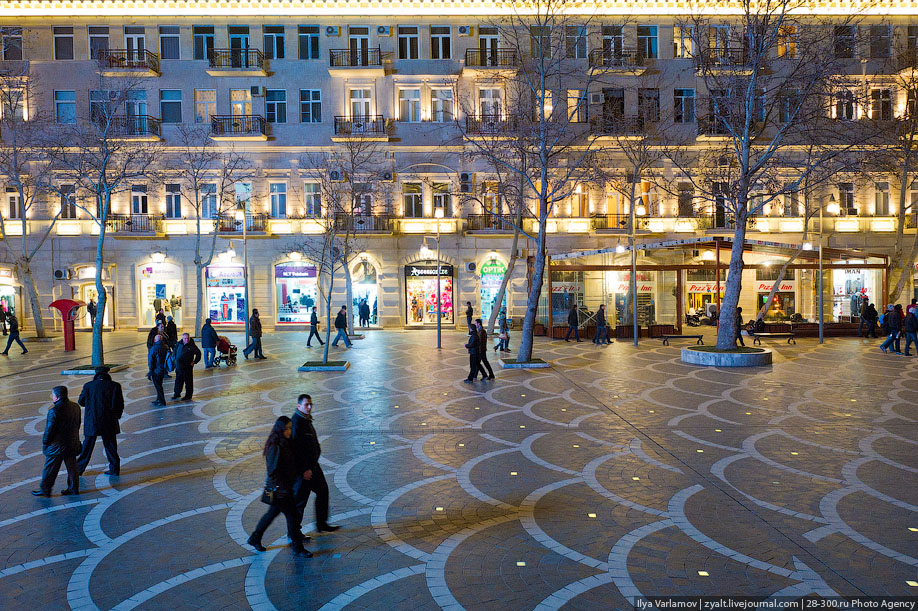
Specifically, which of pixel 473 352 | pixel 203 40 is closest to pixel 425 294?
pixel 203 40

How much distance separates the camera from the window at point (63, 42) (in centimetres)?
3428

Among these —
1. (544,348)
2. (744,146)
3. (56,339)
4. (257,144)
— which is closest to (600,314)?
(544,348)

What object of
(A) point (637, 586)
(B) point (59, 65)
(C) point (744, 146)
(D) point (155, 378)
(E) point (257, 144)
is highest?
(B) point (59, 65)

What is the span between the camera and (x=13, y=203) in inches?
1364

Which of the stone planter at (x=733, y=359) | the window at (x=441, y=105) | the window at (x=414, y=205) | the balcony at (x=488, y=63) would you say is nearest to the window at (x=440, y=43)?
the balcony at (x=488, y=63)

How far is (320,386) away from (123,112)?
26.1m

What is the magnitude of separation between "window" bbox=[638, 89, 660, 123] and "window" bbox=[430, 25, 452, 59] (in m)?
11.0

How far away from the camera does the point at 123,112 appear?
1361 inches

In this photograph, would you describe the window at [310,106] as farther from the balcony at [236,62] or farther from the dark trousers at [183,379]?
the dark trousers at [183,379]

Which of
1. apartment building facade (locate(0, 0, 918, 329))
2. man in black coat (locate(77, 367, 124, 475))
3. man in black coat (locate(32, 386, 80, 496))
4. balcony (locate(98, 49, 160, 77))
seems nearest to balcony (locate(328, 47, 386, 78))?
apartment building facade (locate(0, 0, 918, 329))

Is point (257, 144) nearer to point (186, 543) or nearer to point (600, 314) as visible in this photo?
point (600, 314)

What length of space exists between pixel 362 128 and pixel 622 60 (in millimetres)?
14607

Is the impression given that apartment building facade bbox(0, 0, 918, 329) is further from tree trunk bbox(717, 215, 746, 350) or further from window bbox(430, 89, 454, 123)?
tree trunk bbox(717, 215, 746, 350)

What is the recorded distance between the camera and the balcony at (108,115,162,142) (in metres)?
33.2
